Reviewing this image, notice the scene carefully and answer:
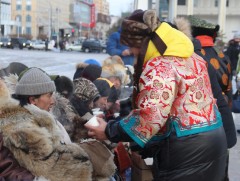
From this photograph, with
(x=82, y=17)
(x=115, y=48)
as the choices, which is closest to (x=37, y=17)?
(x=82, y=17)

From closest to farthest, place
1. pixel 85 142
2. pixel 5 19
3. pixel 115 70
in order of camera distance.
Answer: pixel 85 142, pixel 115 70, pixel 5 19

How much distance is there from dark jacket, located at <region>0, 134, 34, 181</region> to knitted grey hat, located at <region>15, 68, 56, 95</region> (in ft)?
1.85

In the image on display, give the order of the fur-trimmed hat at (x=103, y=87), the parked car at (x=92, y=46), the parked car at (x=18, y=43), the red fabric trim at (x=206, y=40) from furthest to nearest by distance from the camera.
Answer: the parked car at (x=18, y=43)
the parked car at (x=92, y=46)
the fur-trimmed hat at (x=103, y=87)
the red fabric trim at (x=206, y=40)

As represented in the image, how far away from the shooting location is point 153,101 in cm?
239

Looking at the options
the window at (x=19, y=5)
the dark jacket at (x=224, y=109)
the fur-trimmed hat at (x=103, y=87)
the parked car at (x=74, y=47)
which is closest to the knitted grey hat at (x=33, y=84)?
the dark jacket at (x=224, y=109)

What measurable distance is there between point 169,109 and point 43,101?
1.05m

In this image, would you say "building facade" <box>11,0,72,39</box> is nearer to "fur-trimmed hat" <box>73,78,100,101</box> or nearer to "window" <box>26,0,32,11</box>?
"window" <box>26,0,32,11</box>

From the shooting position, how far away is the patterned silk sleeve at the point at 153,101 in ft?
7.86

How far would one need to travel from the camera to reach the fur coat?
2.55 meters

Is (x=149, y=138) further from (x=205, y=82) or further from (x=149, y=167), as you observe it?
(x=149, y=167)

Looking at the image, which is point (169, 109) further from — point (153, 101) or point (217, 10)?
point (217, 10)

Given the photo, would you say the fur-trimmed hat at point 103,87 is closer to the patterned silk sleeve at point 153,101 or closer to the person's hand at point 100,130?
the person's hand at point 100,130

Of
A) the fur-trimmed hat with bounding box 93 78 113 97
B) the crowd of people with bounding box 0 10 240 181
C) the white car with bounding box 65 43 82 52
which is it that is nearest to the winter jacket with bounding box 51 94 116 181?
the crowd of people with bounding box 0 10 240 181

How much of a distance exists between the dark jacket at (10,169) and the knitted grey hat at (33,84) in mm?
565
